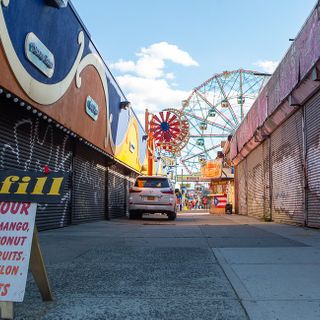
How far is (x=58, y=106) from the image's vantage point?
10016mm

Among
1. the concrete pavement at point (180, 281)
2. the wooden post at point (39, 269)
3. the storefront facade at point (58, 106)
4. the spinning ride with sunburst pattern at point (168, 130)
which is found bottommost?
the concrete pavement at point (180, 281)

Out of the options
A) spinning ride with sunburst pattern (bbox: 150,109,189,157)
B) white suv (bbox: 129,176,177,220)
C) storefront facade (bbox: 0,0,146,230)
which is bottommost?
white suv (bbox: 129,176,177,220)

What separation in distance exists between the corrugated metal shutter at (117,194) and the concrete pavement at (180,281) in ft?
33.8

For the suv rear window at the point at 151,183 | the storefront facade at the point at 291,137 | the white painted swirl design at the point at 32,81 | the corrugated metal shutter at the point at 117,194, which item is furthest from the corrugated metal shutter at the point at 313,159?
the corrugated metal shutter at the point at 117,194

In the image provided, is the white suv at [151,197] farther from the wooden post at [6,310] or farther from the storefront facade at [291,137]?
the wooden post at [6,310]

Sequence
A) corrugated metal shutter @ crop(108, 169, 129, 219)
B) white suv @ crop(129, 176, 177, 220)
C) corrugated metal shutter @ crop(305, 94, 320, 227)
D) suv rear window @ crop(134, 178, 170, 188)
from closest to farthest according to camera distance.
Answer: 1. corrugated metal shutter @ crop(305, 94, 320, 227)
2. white suv @ crop(129, 176, 177, 220)
3. suv rear window @ crop(134, 178, 170, 188)
4. corrugated metal shutter @ crop(108, 169, 129, 219)

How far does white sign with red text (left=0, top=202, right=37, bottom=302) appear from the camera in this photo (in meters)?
3.23

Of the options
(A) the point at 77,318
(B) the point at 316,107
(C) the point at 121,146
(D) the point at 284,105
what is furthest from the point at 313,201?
(C) the point at 121,146

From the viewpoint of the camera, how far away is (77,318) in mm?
3293

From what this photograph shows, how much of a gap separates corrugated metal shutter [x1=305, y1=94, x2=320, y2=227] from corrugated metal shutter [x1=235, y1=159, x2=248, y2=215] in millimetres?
11582

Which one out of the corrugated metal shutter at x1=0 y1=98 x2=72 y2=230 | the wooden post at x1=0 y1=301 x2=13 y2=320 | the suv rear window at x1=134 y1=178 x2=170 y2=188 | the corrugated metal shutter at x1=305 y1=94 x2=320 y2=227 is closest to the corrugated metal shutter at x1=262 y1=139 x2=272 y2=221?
the suv rear window at x1=134 y1=178 x2=170 y2=188

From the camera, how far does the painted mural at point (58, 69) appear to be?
752 cm

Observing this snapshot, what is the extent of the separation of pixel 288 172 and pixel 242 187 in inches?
445

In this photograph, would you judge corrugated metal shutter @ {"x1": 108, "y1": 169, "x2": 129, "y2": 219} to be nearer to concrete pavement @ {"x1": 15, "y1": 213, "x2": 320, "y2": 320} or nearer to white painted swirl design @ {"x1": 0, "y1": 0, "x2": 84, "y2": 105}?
white painted swirl design @ {"x1": 0, "y1": 0, "x2": 84, "y2": 105}
